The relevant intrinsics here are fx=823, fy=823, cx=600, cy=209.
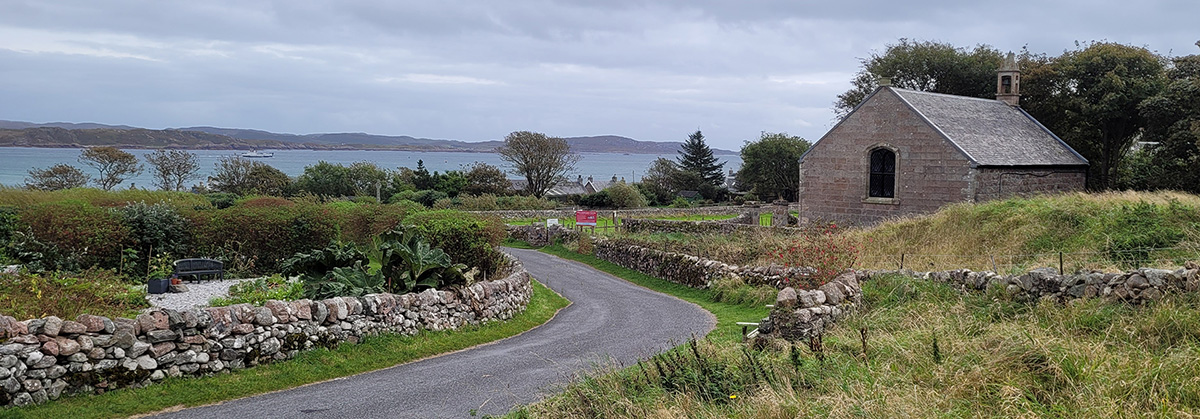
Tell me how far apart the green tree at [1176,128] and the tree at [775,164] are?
35.7m

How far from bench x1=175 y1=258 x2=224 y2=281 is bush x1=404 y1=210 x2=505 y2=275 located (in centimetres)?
454

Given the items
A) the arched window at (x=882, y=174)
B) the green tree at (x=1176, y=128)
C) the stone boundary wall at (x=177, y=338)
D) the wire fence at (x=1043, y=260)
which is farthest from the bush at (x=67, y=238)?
the green tree at (x=1176, y=128)

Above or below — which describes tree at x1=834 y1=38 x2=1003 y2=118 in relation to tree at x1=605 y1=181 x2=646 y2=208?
above

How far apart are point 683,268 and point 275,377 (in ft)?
48.7

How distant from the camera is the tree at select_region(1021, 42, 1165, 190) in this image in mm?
37625

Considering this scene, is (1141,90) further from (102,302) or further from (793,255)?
(102,302)

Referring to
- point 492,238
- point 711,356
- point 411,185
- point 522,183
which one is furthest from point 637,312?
point 522,183

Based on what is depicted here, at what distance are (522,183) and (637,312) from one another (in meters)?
61.9

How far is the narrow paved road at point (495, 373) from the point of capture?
34.9 feet

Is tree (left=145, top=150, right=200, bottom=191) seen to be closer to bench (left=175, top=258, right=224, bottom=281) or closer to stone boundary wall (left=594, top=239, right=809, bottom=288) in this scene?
stone boundary wall (left=594, top=239, right=809, bottom=288)

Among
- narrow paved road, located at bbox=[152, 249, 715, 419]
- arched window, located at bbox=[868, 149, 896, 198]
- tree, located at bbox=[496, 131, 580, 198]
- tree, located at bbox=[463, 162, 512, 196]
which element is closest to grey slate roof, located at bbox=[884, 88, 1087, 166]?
arched window, located at bbox=[868, 149, 896, 198]

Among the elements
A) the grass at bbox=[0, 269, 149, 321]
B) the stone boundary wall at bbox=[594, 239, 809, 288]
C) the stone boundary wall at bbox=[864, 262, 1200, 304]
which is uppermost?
the stone boundary wall at bbox=[864, 262, 1200, 304]

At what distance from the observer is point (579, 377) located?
1120cm

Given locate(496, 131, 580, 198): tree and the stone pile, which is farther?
locate(496, 131, 580, 198): tree
